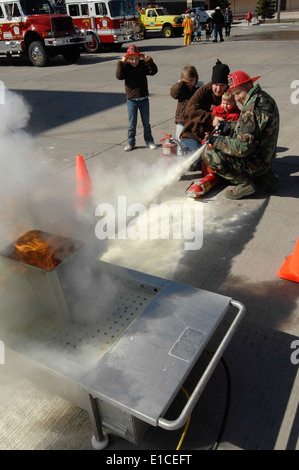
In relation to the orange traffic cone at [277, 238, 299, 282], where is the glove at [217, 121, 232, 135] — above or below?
above

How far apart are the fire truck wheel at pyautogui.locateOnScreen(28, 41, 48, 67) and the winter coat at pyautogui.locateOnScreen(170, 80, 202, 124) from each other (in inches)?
504

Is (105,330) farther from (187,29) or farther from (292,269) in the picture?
(187,29)

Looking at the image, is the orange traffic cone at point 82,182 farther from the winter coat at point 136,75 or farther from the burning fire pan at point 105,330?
the burning fire pan at point 105,330

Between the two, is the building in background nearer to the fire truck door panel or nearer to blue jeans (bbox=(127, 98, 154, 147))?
the fire truck door panel

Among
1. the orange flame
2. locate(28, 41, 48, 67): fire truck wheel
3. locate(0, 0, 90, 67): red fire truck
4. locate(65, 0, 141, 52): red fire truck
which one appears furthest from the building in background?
the orange flame

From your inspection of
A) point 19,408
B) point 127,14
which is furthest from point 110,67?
point 19,408

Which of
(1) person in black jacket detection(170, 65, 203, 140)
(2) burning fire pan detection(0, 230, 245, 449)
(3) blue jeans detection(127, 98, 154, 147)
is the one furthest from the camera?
(3) blue jeans detection(127, 98, 154, 147)

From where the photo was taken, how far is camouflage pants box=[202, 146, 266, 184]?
4.43m

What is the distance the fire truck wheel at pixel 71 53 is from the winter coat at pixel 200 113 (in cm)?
1375

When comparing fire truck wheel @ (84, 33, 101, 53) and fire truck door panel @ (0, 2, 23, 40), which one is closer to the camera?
fire truck door panel @ (0, 2, 23, 40)

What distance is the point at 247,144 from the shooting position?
4.04 m

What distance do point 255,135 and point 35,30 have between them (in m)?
14.5

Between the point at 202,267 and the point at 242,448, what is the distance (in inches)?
66.4

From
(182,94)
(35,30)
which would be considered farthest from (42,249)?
(35,30)
